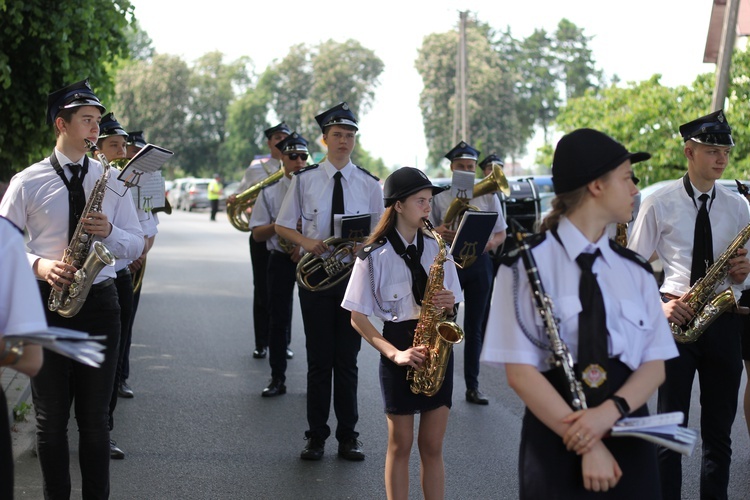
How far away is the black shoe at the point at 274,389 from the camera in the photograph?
9141mm

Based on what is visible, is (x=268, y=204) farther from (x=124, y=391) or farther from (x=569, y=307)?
(x=569, y=307)

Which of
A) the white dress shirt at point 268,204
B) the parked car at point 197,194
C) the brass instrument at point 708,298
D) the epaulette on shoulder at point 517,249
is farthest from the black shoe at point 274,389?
the parked car at point 197,194

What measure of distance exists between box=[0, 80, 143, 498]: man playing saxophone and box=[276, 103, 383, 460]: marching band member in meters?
2.02

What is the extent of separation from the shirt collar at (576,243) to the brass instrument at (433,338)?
1.57m

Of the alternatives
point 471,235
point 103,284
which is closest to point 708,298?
point 471,235

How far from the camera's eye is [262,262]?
10.8 meters

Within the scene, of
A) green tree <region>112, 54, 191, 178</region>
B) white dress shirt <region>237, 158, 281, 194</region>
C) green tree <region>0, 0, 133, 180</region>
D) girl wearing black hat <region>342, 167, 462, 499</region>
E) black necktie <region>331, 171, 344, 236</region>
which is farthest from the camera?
green tree <region>112, 54, 191, 178</region>

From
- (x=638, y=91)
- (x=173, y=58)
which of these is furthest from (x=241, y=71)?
(x=638, y=91)

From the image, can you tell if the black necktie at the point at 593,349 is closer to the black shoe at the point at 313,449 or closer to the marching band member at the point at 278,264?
Answer: the black shoe at the point at 313,449

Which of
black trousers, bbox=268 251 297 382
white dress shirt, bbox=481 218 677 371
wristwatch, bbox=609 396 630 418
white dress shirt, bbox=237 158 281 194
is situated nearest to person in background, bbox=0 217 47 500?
white dress shirt, bbox=481 218 677 371

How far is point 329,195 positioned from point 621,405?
172 inches

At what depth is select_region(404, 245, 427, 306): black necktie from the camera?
552cm

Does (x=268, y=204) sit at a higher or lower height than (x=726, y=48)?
lower

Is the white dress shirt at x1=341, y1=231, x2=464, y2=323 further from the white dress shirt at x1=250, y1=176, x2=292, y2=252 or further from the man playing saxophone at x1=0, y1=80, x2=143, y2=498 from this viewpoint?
the white dress shirt at x1=250, y1=176, x2=292, y2=252
